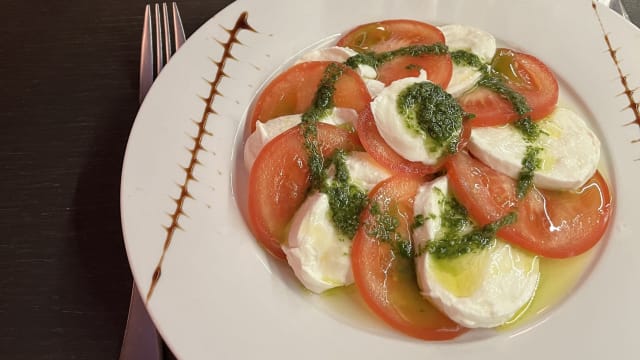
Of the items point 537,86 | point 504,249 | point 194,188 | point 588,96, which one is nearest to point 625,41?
point 588,96

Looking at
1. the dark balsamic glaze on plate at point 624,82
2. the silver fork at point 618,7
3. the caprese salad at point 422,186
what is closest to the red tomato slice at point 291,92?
the caprese salad at point 422,186

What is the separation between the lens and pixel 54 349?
2.16 m

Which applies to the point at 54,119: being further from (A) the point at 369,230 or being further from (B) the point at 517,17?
(B) the point at 517,17

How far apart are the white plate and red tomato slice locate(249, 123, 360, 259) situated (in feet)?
0.26

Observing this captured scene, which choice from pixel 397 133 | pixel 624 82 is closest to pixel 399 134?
pixel 397 133

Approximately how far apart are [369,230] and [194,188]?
73 cm

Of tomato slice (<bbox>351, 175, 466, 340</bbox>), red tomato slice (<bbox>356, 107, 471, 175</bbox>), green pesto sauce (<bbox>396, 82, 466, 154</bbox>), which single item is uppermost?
green pesto sauce (<bbox>396, 82, 466, 154</bbox>)

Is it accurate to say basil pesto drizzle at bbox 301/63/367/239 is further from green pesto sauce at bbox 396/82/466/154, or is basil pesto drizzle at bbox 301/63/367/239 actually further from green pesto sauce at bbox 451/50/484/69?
green pesto sauce at bbox 451/50/484/69

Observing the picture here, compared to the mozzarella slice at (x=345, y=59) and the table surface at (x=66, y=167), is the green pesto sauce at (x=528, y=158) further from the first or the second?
the table surface at (x=66, y=167)

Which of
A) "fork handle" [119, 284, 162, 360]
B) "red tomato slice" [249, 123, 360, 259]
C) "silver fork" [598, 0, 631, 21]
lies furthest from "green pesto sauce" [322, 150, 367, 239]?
"silver fork" [598, 0, 631, 21]

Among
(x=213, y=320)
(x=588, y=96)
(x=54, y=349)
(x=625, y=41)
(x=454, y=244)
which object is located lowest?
(x=54, y=349)

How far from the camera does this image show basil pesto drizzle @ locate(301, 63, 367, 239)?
2.03 m

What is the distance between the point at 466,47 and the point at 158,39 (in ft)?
5.01

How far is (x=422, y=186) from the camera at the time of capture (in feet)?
6.99
